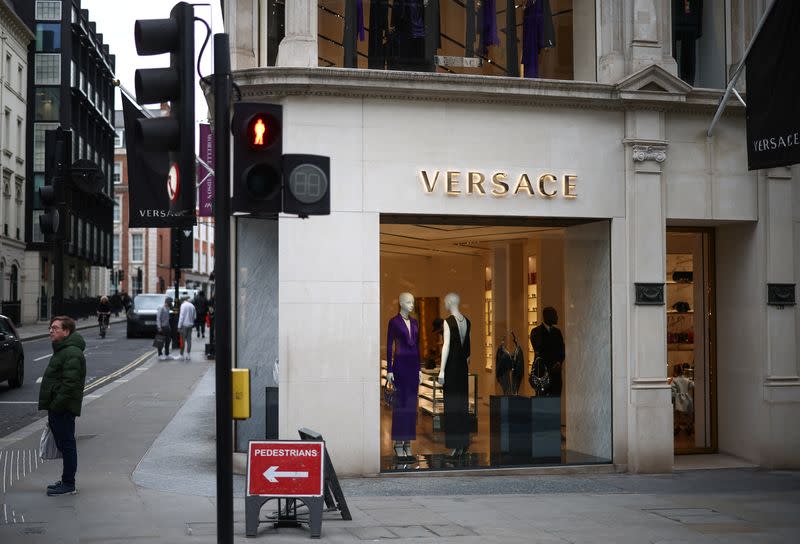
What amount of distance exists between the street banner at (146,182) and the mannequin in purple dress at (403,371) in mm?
3166

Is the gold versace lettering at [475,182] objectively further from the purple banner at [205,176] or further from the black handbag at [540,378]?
the purple banner at [205,176]

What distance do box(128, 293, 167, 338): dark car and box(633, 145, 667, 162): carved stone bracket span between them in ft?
107

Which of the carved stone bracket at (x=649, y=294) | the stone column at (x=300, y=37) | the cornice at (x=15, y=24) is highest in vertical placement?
the cornice at (x=15, y=24)

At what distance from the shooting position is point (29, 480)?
11.5 metres

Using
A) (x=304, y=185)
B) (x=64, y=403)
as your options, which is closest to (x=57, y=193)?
(x=64, y=403)

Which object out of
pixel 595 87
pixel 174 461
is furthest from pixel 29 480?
pixel 595 87

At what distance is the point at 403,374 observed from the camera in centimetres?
1262

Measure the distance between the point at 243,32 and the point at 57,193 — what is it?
4.19m

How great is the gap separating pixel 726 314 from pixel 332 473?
24.8 ft

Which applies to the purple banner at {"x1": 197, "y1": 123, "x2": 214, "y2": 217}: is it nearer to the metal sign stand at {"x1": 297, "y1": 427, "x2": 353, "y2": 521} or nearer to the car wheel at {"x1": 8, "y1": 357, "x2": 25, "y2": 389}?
the car wheel at {"x1": 8, "y1": 357, "x2": 25, "y2": 389}

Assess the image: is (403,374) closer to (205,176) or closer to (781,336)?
(781,336)

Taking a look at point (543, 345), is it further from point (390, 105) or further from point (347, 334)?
point (390, 105)

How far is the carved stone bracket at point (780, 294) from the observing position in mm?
13609

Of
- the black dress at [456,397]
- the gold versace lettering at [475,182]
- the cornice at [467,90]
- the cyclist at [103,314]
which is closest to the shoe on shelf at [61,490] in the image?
the black dress at [456,397]
